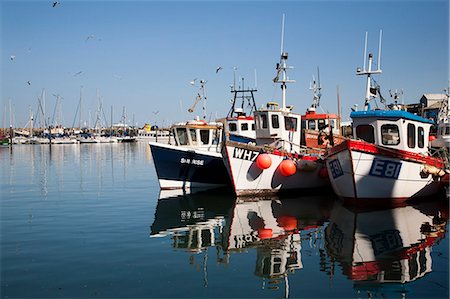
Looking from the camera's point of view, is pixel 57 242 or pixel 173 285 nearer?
pixel 173 285

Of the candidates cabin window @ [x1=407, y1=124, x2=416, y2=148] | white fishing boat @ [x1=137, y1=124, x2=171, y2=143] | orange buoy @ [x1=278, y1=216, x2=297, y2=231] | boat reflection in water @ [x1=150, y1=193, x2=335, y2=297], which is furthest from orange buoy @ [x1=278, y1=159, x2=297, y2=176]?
white fishing boat @ [x1=137, y1=124, x2=171, y2=143]

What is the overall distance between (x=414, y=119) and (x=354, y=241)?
7.28 m

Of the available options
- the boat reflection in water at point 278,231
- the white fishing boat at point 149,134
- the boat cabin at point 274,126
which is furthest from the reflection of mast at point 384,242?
the white fishing boat at point 149,134

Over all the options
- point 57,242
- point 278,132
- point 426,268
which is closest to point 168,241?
point 57,242

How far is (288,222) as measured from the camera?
13.2 meters

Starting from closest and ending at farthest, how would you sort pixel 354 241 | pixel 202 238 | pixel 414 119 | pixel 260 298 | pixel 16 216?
pixel 260 298 < pixel 354 241 < pixel 202 238 < pixel 16 216 < pixel 414 119

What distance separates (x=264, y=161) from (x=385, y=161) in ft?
14.0

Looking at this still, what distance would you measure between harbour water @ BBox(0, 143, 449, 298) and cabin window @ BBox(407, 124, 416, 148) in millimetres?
2160

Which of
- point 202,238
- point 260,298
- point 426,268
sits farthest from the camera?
point 202,238

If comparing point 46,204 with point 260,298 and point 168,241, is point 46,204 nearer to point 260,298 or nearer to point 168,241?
point 168,241

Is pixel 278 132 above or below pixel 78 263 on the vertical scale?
above

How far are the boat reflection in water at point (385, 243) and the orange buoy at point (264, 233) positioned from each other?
1.47m

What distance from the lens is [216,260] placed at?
377 inches

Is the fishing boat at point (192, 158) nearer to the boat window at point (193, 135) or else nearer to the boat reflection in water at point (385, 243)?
the boat window at point (193, 135)
